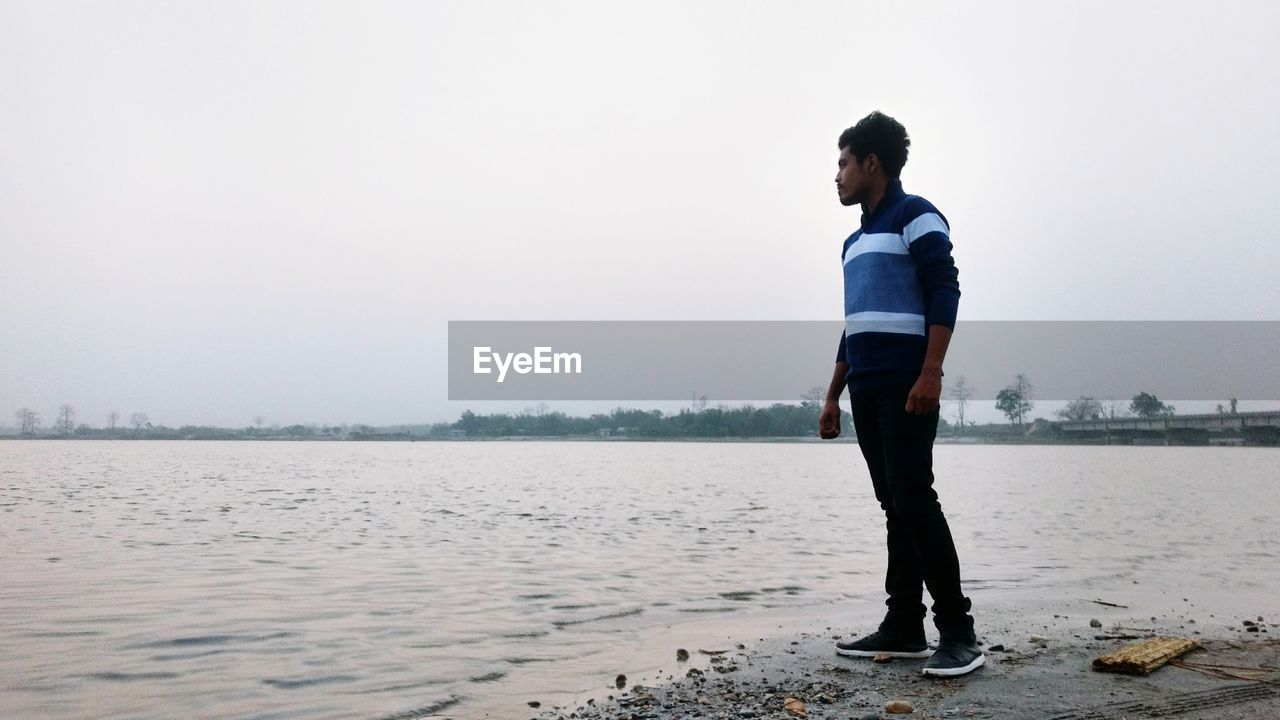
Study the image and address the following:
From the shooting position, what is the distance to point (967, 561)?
9.30 metres

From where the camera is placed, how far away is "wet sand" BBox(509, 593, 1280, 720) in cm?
316

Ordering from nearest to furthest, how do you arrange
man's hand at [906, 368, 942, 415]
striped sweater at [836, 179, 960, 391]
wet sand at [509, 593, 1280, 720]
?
wet sand at [509, 593, 1280, 720] → man's hand at [906, 368, 942, 415] → striped sweater at [836, 179, 960, 391]

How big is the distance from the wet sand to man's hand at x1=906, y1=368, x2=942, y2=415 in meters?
1.16

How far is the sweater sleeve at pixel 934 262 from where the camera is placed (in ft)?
12.6

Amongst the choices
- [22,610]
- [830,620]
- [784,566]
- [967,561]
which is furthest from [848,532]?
[22,610]

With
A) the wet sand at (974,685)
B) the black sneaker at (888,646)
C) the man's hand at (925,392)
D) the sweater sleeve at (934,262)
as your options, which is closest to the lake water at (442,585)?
the wet sand at (974,685)

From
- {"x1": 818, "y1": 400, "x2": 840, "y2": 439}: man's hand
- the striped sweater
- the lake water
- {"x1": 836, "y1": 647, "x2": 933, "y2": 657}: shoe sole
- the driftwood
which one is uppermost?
the striped sweater

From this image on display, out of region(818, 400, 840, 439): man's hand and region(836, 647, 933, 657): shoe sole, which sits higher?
region(818, 400, 840, 439): man's hand

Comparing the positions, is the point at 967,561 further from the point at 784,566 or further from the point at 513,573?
the point at 513,573

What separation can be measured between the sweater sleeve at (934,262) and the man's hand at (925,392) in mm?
230

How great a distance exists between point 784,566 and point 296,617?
4.78 meters

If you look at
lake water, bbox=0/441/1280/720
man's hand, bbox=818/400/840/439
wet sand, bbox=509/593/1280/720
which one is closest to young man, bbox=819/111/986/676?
wet sand, bbox=509/593/1280/720

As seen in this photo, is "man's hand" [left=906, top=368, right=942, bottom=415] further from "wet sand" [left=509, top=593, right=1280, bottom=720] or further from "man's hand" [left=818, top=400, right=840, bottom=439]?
"wet sand" [left=509, top=593, right=1280, bottom=720]

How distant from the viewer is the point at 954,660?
3.76 m
